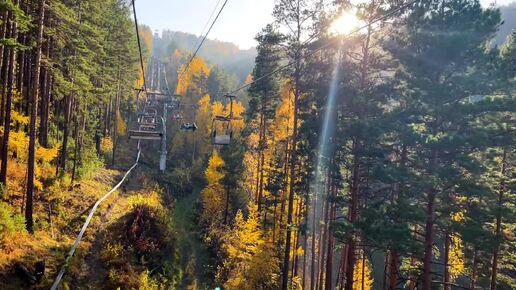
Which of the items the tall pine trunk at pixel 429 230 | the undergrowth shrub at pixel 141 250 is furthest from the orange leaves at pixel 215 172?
the tall pine trunk at pixel 429 230

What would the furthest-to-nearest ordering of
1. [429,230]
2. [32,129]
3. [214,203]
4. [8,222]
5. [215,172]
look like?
[215,172] < [214,203] < [32,129] < [8,222] < [429,230]

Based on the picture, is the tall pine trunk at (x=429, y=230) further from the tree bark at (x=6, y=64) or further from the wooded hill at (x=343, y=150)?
the tree bark at (x=6, y=64)

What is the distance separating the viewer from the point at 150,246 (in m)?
23.2

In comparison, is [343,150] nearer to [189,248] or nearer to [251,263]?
[251,263]

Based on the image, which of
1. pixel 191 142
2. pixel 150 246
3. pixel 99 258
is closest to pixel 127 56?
pixel 191 142

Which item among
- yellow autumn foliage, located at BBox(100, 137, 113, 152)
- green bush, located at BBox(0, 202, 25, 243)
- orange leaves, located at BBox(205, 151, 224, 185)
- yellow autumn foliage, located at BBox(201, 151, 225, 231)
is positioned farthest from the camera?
yellow autumn foliage, located at BBox(100, 137, 113, 152)

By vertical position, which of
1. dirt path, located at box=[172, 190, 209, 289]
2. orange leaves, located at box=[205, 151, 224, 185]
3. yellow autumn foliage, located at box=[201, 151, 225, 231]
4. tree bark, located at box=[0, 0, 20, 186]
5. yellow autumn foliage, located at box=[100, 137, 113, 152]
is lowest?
dirt path, located at box=[172, 190, 209, 289]

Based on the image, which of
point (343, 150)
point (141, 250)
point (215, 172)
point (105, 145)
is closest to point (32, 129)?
point (141, 250)

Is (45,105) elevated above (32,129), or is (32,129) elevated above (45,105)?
(45,105)

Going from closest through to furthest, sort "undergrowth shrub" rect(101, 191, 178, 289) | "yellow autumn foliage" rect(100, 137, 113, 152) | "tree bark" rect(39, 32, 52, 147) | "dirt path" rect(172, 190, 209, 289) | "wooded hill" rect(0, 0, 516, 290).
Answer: "wooded hill" rect(0, 0, 516, 290) < "undergrowth shrub" rect(101, 191, 178, 289) < "tree bark" rect(39, 32, 52, 147) < "dirt path" rect(172, 190, 209, 289) < "yellow autumn foliage" rect(100, 137, 113, 152)

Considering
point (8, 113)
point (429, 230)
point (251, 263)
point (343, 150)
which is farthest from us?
point (251, 263)

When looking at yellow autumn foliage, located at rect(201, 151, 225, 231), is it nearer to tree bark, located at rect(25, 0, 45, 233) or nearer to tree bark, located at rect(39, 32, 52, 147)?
tree bark, located at rect(39, 32, 52, 147)

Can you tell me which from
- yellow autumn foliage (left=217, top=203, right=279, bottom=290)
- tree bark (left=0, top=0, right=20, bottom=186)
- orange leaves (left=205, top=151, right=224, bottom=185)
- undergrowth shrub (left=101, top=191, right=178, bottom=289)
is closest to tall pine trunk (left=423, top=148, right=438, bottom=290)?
yellow autumn foliage (left=217, top=203, right=279, bottom=290)

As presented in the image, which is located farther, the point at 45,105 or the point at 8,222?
the point at 45,105
